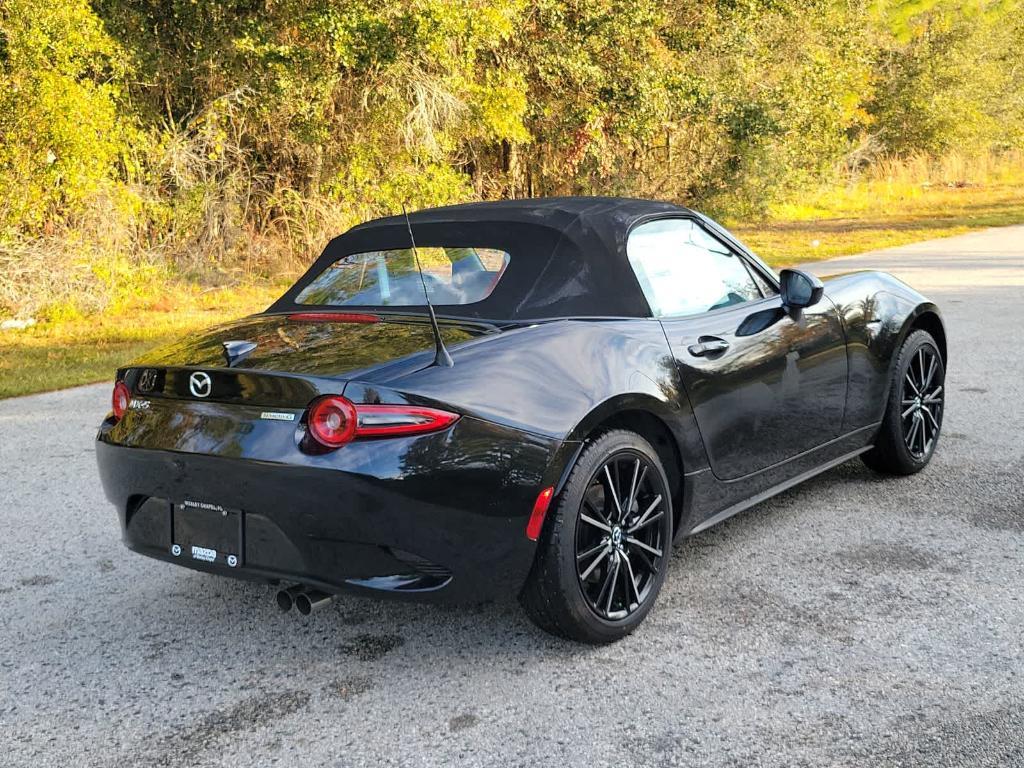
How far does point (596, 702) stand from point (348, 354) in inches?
50.2

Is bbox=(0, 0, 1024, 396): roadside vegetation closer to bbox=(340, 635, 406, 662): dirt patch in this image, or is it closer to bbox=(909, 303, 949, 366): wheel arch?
bbox=(340, 635, 406, 662): dirt patch

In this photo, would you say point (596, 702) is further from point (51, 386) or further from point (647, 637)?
point (51, 386)

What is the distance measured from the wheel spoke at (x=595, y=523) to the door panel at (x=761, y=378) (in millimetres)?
611

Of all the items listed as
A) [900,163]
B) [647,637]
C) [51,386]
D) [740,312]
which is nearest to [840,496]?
[740,312]

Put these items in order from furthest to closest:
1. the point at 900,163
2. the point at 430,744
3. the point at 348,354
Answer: the point at 900,163 < the point at 348,354 < the point at 430,744

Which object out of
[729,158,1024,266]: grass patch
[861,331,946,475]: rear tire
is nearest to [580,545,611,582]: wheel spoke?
[861,331,946,475]: rear tire

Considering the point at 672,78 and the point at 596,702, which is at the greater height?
the point at 672,78

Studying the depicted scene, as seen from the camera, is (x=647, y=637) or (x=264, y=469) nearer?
(x=264, y=469)

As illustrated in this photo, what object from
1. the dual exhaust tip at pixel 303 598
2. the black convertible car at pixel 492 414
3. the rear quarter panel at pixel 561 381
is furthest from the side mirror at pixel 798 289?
the dual exhaust tip at pixel 303 598

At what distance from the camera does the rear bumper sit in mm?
3188

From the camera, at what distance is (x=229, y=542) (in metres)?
3.40

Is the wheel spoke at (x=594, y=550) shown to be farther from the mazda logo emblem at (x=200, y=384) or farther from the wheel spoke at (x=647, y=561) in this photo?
the mazda logo emblem at (x=200, y=384)

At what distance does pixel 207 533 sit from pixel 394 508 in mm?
654

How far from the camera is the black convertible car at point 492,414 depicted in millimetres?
3242
